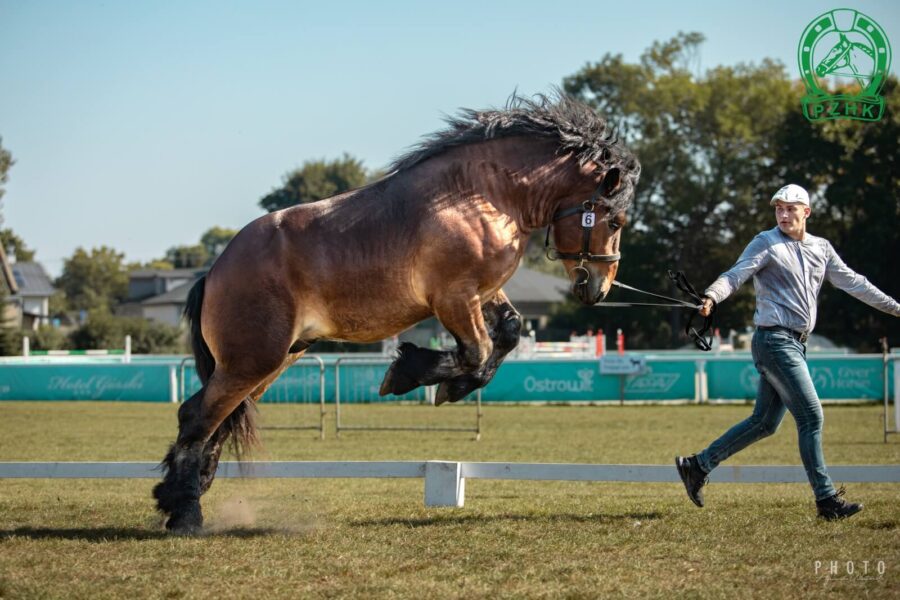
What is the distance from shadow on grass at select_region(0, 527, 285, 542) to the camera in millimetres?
7238

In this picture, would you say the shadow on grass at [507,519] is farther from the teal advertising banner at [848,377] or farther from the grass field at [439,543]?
the teal advertising banner at [848,377]

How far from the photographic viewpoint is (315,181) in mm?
88562

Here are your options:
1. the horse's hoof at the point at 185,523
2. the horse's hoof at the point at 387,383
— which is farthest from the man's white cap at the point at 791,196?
the horse's hoof at the point at 185,523

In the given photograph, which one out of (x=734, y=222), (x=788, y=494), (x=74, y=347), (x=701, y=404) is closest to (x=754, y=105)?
(x=734, y=222)

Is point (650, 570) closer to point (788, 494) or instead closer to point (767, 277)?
point (767, 277)

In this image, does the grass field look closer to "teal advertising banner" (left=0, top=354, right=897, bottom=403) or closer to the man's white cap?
the man's white cap

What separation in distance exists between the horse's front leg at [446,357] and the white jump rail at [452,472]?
1206 mm

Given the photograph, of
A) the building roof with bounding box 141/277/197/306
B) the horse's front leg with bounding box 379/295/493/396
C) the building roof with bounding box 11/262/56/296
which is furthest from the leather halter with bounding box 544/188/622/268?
the building roof with bounding box 11/262/56/296

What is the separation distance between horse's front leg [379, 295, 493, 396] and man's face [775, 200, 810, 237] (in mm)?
2248

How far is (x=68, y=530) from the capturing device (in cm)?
760

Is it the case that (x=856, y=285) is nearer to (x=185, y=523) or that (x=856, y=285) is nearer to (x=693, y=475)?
(x=693, y=475)

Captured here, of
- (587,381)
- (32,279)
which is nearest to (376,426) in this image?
(587,381)

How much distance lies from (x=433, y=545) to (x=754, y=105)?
165ft

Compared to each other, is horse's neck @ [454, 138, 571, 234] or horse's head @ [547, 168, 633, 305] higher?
horse's neck @ [454, 138, 571, 234]
